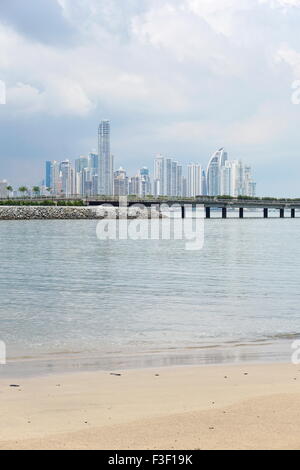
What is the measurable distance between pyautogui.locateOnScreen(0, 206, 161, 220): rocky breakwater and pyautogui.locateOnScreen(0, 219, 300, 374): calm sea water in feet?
374

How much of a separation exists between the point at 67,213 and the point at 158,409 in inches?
5847

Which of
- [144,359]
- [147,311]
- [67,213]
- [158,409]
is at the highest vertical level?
[158,409]

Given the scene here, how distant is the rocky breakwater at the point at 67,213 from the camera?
151m

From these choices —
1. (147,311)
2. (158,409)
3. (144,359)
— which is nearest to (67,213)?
(147,311)

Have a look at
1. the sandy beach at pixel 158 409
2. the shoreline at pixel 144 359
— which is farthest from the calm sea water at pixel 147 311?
the sandy beach at pixel 158 409

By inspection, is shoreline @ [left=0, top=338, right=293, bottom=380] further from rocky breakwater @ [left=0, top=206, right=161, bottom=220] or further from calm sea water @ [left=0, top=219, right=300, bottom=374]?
rocky breakwater @ [left=0, top=206, right=161, bottom=220]

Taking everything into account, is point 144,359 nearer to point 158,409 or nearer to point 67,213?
point 158,409

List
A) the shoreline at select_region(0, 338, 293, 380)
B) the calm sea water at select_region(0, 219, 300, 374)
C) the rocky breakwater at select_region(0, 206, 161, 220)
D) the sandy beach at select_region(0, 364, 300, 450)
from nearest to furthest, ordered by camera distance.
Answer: the sandy beach at select_region(0, 364, 300, 450), the shoreline at select_region(0, 338, 293, 380), the calm sea water at select_region(0, 219, 300, 374), the rocky breakwater at select_region(0, 206, 161, 220)

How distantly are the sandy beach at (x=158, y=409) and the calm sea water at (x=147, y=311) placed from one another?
1.68 m

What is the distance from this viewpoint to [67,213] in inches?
6137

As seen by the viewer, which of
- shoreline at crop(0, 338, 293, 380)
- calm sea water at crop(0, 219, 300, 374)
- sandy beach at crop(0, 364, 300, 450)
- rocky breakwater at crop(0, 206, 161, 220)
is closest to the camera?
sandy beach at crop(0, 364, 300, 450)

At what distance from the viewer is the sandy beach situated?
7.21m

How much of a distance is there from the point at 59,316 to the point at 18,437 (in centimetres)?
1162

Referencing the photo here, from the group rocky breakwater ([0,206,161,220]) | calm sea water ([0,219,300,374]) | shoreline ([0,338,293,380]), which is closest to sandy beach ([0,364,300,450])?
shoreline ([0,338,293,380])
